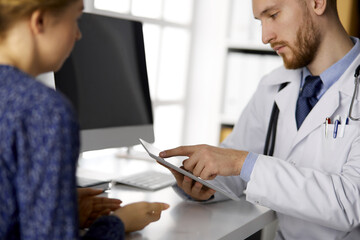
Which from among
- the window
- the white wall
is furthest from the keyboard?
the white wall

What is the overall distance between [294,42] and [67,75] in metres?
0.75

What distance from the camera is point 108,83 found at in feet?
4.67

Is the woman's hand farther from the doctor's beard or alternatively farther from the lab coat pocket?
the doctor's beard

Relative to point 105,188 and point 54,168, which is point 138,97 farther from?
point 54,168

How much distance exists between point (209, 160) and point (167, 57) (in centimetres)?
173

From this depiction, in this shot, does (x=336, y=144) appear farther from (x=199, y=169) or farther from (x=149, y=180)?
(x=149, y=180)

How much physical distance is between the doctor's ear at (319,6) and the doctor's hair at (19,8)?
41.1 inches

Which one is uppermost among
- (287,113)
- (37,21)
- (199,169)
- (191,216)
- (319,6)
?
(319,6)

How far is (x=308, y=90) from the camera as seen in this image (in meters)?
1.57

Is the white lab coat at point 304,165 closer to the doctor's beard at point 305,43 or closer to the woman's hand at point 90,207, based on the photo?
the doctor's beard at point 305,43

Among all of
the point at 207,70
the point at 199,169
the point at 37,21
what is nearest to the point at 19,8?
the point at 37,21

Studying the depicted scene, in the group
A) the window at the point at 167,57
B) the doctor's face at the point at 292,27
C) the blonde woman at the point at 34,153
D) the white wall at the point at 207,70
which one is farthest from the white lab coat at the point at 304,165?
the white wall at the point at 207,70

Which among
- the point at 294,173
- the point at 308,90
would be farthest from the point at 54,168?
the point at 308,90

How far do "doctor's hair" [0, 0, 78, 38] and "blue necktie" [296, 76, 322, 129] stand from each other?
101cm
